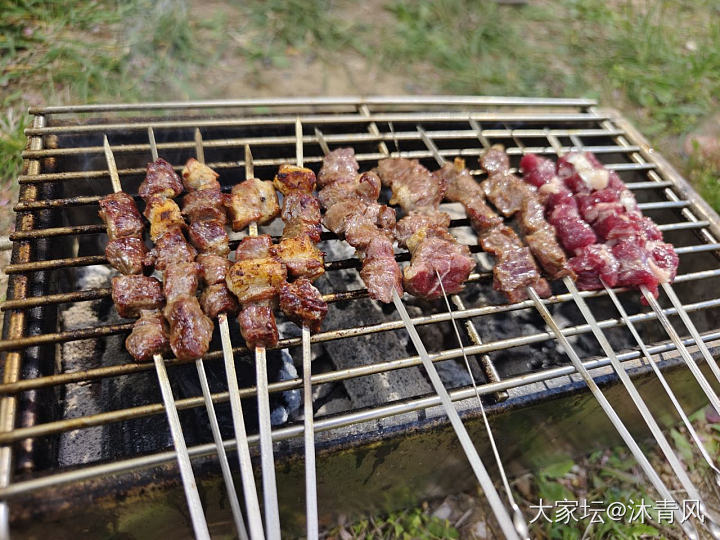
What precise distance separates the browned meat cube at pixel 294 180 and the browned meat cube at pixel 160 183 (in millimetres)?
603

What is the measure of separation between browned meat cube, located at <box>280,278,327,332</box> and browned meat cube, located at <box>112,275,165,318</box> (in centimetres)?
65

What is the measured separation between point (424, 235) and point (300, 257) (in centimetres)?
78

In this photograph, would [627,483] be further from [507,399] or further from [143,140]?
[143,140]

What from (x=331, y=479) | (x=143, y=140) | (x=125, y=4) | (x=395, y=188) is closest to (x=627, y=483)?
(x=331, y=479)

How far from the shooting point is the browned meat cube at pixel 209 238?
274 centimetres

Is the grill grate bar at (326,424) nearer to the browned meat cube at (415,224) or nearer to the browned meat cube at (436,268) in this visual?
the browned meat cube at (436,268)

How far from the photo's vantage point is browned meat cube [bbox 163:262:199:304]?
2.49 meters

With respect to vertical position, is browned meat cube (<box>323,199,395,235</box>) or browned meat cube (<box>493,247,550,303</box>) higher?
browned meat cube (<box>323,199,395,235</box>)

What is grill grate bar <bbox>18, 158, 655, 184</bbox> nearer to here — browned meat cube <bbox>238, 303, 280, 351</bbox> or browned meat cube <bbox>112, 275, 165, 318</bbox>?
browned meat cube <bbox>112, 275, 165, 318</bbox>

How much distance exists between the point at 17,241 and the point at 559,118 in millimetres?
3853

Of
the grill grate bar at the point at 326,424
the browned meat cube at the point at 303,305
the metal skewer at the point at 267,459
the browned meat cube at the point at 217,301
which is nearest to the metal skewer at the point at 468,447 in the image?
the grill grate bar at the point at 326,424

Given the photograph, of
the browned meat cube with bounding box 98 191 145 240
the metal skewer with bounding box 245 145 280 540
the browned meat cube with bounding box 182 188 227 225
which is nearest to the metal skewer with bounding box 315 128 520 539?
the metal skewer with bounding box 245 145 280 540

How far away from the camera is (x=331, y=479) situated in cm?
242

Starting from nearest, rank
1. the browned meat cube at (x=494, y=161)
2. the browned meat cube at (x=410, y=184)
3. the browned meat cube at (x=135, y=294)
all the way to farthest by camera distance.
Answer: the browned meat cube at (x=135, y=294) → the browned meat cube at (x=410, y=184) → the browned meat cube at (x=494, y=161)
